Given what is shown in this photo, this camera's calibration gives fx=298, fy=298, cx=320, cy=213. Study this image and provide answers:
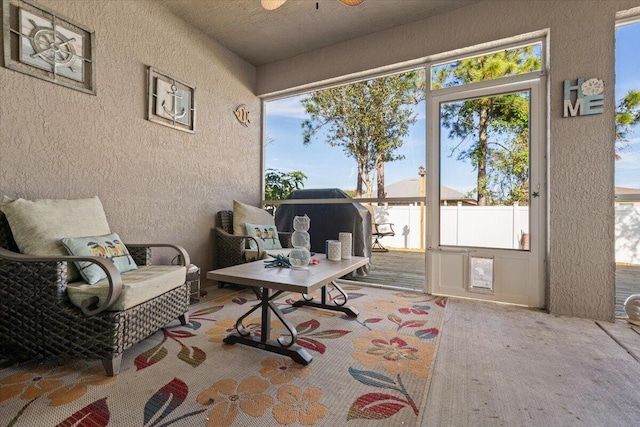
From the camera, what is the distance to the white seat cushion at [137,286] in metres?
1.63

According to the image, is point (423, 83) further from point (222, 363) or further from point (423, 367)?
point (222, 363)

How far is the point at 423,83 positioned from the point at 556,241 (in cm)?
214

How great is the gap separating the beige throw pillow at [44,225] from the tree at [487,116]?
3.49m

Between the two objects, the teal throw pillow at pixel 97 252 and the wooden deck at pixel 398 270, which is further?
the wooden deck at pixel 398 270

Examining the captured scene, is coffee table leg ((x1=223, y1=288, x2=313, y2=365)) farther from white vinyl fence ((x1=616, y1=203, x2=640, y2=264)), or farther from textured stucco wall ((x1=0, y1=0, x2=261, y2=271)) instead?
white vinyl fence ((x1=616, y1=203, x2=640, y2=264))

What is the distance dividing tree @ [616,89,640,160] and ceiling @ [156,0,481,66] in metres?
1.66

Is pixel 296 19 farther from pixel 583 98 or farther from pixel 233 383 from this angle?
pixel 233 383

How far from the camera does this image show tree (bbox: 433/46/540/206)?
118 inches

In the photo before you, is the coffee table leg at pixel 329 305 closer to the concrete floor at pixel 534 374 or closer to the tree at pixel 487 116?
the concrete floor at pixel 534 374

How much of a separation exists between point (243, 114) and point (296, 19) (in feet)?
4.62

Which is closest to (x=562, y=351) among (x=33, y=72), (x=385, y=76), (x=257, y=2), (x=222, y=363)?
(x=222, y=363)

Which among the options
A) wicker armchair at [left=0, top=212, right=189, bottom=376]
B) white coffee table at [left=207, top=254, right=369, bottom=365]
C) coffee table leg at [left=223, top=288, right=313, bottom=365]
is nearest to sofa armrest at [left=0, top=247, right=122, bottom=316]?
wicker armchair at [left=0, top=212, right=189, bottom=376]

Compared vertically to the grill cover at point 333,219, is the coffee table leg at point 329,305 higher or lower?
lower

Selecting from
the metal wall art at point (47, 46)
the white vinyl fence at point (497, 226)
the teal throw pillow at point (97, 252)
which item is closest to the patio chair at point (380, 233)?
the white vinyl fence at point (497, 226)
